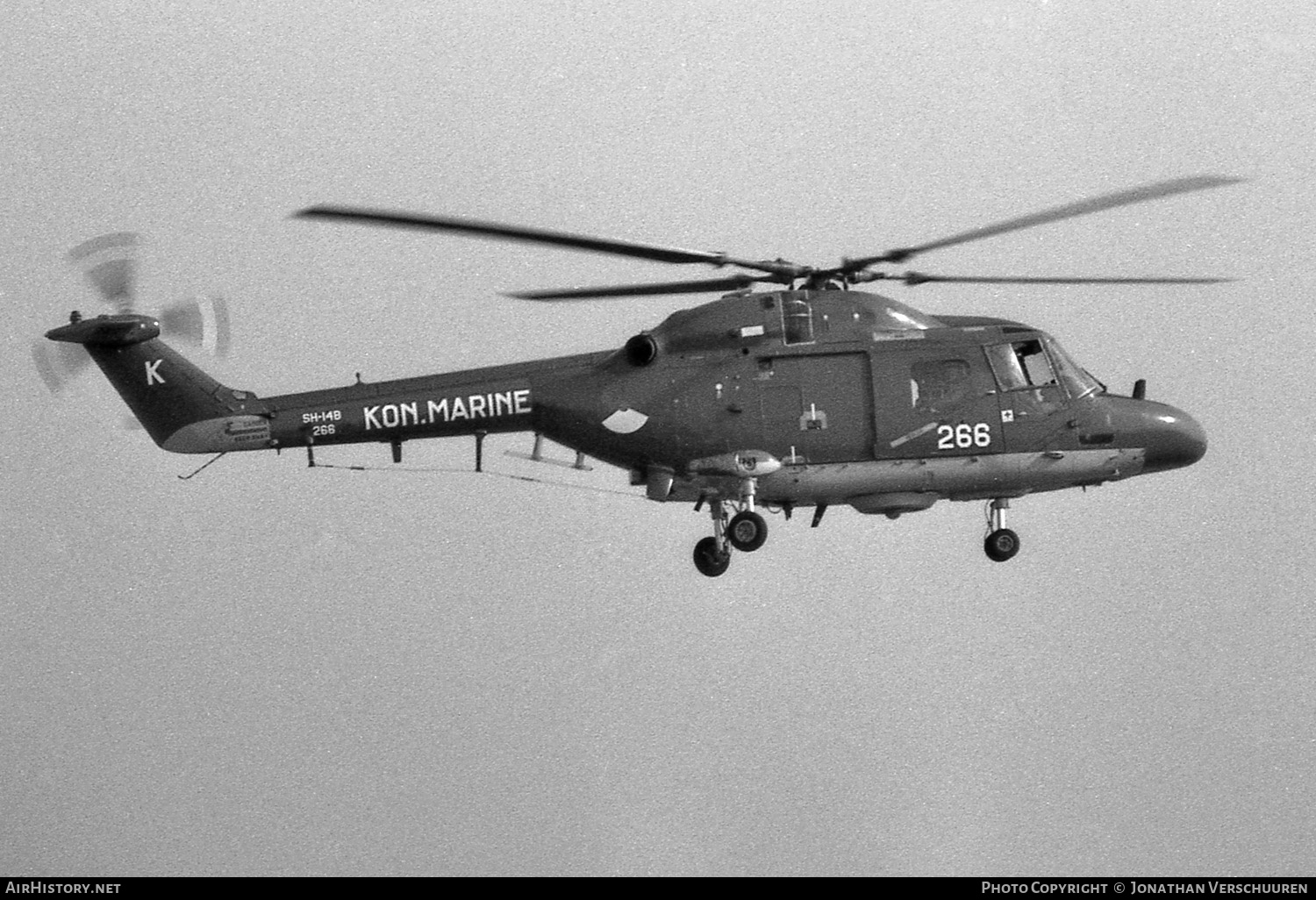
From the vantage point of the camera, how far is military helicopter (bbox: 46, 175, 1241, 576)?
64.1 feet

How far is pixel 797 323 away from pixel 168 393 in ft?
22.6

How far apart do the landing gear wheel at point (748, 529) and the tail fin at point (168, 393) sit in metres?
5.16

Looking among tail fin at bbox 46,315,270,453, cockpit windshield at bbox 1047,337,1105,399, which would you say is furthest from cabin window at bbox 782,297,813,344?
tail fin at bbox 46,315,270,453

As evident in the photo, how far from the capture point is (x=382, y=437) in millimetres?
19703

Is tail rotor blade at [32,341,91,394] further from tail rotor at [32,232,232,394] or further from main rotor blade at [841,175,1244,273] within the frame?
main rotor blade at [841,175,1244,273]

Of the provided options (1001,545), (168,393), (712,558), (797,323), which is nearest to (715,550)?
(712,558)

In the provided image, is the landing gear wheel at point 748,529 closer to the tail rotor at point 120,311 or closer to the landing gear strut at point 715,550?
the landing gear strut at point 715,550

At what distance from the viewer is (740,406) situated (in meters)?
19.5

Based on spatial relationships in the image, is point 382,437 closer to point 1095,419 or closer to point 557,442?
point 557,442

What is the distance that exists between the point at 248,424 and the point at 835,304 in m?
6.51

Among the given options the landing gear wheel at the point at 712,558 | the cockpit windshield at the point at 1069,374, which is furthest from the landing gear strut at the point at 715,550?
the cockpit windshield at the point at 1069,374

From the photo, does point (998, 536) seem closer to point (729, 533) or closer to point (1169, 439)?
point (1169, 439)

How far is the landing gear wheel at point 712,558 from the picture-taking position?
64.8ft
